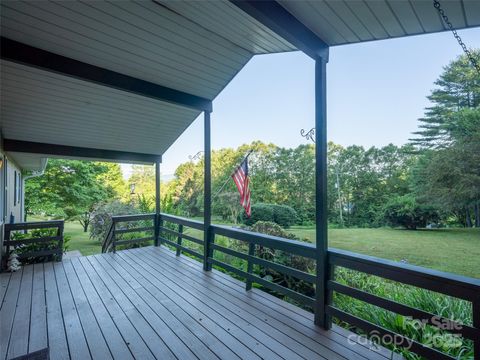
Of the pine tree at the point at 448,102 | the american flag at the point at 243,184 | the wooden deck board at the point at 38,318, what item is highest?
the pine tree at the point at 448,102

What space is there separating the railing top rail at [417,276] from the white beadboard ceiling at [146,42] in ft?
5.75

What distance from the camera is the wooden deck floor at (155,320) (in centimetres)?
210

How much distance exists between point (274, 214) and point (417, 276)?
722 cm

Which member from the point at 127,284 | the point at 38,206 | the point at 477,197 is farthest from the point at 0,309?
the point at 38,206

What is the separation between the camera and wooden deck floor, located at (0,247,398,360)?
82.8 inches

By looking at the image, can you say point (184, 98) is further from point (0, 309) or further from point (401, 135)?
point (401, 135)

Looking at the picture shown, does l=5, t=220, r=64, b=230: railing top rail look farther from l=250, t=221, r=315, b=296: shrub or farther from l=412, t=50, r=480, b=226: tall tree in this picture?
l=412, t=50, r=480, b=226: tall tree

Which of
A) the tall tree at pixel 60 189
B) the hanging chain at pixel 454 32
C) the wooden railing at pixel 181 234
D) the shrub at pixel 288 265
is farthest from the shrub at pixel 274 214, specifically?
the hanging chain at pixel 454 32

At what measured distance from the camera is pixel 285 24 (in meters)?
2.03

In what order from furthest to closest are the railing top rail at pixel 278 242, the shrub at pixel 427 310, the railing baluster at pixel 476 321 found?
the railing top rail at pixel 278 242 < the shrub at pixel 427 310 < the railing baluster at pixel 476 321

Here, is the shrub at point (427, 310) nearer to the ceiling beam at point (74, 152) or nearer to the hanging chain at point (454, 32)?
the hanging chain at point (454, 32)

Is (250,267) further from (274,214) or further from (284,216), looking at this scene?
(284,216)

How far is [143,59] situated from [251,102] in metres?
11.6

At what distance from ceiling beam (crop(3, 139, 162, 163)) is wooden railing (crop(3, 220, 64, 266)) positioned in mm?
1360
